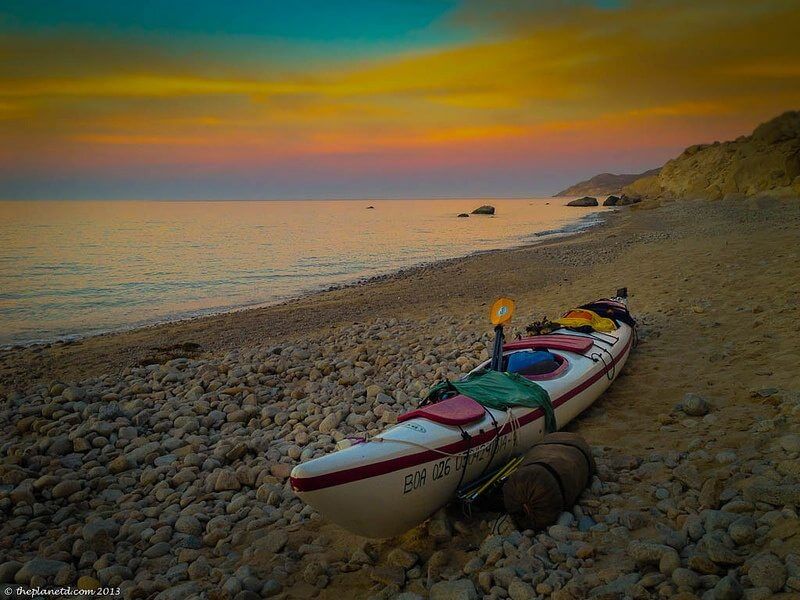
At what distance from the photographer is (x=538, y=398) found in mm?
6672

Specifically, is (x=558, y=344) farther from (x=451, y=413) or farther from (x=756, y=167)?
(x=756, y=167)

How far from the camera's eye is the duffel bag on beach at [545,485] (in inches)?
191

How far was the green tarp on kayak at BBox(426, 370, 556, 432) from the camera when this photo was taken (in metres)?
6.32

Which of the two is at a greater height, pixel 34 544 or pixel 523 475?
pixel 523 475

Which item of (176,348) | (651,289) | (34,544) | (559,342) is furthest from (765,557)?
(176,348)

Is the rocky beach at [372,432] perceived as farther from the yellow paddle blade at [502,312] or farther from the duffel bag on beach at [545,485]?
the yellow paddle blade at [502,312]

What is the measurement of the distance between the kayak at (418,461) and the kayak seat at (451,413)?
10mm

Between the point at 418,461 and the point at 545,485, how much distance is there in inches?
45.5

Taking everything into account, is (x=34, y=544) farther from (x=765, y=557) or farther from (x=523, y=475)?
(x=765, y=557)

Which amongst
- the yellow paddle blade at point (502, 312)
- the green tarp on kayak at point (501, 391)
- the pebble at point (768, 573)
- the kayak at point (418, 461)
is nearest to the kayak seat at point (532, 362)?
the kayak at point (418, 461)

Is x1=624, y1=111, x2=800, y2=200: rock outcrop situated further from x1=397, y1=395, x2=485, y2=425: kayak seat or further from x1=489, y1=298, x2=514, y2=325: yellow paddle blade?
x1=397, y1=395, x2=485, y2=425: kayak seat

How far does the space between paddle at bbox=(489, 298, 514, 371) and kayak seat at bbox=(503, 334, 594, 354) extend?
864 millimetres

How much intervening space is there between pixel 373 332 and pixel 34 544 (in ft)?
27.0

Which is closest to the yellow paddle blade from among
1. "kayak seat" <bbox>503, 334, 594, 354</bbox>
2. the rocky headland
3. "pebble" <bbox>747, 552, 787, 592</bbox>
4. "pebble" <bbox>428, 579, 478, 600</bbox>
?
"kayak seat" <bbox>503, 334, 594, 354</bbox>
